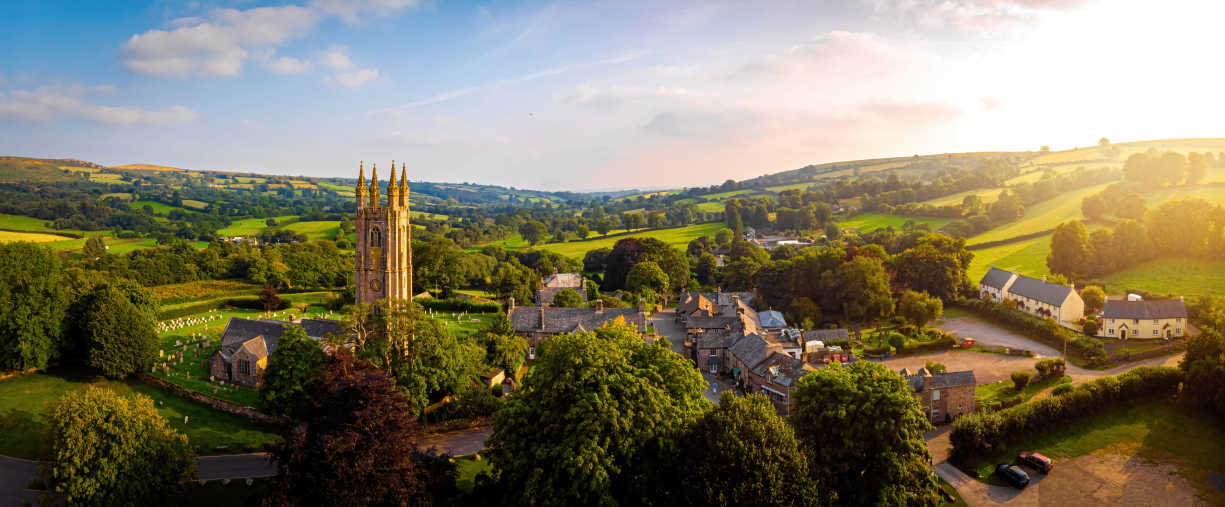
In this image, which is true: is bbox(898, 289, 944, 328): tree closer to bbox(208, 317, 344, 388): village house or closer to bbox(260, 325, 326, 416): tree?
bbox(208, 317, 344, 388): village house

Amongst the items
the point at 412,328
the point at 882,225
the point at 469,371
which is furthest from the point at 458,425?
the point at 882,225

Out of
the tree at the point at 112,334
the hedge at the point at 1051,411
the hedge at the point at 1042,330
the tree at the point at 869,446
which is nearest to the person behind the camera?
the tree at the point at 869,446

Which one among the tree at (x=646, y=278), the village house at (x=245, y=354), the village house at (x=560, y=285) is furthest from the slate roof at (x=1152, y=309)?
the village house at (x=245, y=354)

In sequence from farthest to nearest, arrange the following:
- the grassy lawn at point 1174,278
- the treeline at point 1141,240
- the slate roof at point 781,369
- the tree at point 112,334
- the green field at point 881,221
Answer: the green field at point 881,221 → the treeline at point 1141,240 → the grassy lawn at point 1174,278 → the slate roof at point 781,369 → the tree at point 112,334

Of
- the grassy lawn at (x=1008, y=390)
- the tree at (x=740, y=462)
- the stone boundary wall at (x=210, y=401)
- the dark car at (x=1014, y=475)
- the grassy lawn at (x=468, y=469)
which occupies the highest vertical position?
the tree at (x=740, y=462)

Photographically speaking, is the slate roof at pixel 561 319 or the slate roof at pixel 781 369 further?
the slate roof at pixel 561 319

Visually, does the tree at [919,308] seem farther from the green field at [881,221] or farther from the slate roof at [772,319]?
the green field at [881,221]
